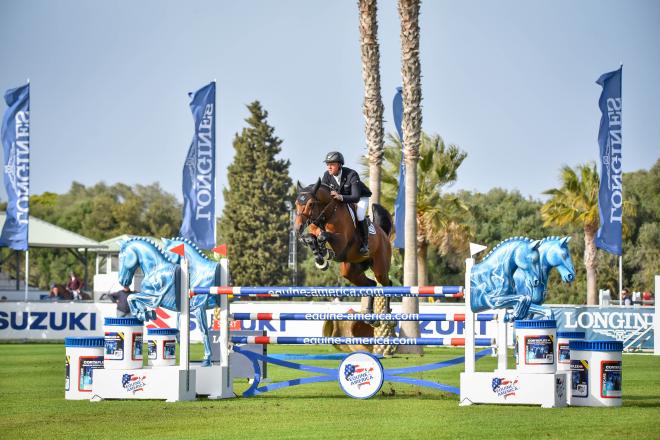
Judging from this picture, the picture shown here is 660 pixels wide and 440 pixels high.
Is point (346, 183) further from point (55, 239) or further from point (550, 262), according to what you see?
point (55, 239)

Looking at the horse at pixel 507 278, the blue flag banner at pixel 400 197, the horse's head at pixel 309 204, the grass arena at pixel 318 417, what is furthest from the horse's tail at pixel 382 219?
the blue flag banner at pixel 400 197

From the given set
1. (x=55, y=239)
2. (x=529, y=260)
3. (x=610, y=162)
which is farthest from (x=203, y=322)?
(x=55, y=239)

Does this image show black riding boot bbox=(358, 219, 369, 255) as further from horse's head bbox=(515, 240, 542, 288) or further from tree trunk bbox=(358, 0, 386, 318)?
tree trunk bbox=(358, 0, 386, 318)

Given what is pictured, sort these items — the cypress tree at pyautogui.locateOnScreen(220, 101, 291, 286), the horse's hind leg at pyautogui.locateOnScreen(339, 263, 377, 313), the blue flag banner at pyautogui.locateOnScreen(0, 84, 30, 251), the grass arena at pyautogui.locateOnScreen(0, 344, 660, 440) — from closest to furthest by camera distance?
the grass arena at pyautogui.locateOnScreen(0, 344, 660, 440)
the horse's hind leg at pyautogui.locateOnScreen(339, 263, 377, 313)
the blue flag banner at pyautogui.locateOnScreen(0, 84, 30, 251)
the cypress tree at pyautogui.locateOnScreen(220, 101, 291, 286)

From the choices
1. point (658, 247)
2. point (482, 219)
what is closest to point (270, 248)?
point (482, 219)

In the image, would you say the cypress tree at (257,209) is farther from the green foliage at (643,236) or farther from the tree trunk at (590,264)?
the tree trunk at (590,264)

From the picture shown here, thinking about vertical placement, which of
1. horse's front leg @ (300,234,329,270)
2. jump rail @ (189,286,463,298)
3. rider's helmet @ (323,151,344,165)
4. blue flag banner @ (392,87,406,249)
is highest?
blue flag banner @ (392,87,406,249)

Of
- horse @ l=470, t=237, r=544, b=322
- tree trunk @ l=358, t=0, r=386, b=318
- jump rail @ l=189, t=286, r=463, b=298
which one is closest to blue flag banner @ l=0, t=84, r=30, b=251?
tree trunk @ l=358, t=0, r=386, b=318

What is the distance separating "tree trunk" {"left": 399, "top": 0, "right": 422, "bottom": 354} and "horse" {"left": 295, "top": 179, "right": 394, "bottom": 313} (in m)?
10.3

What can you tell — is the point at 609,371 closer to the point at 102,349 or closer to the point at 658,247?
the point at 102,349

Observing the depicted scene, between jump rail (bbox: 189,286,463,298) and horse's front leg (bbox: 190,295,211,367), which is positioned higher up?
jump rail (bbox: 189,286,463,298)

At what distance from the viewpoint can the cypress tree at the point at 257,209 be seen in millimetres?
62531

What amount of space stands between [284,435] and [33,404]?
14.5 feet

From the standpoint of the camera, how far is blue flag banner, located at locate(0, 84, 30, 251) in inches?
1090
